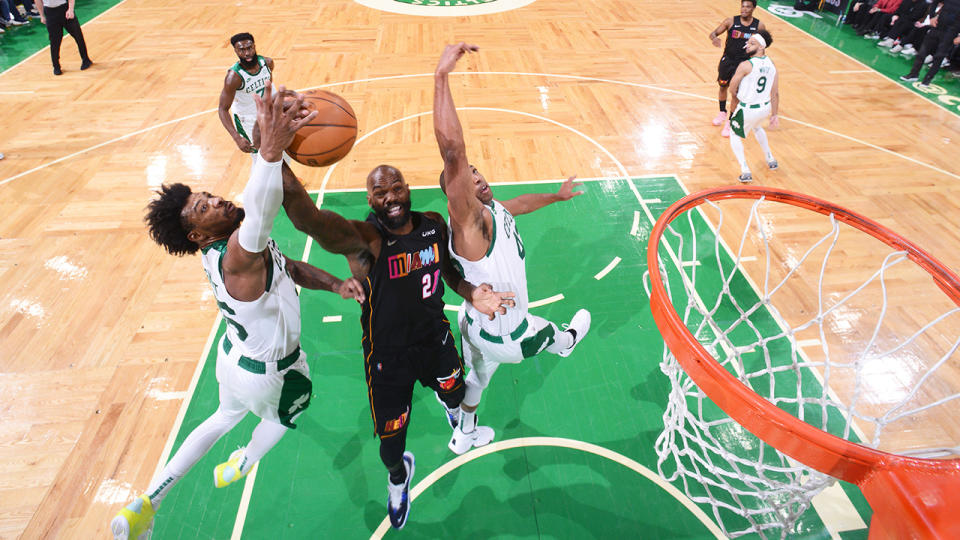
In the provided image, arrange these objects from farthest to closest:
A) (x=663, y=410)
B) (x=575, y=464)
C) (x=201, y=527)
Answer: (x=663, y=410)
(x=575, y=464)
(x=201, y=527)

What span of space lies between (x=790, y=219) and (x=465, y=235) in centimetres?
449

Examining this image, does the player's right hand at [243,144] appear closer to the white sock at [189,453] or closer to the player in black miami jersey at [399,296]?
the white sock at [189,453]

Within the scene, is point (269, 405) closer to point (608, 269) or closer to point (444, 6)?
point (608, 269)

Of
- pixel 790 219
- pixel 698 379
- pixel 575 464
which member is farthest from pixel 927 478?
pixel 790 219

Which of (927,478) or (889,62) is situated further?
(889,62)

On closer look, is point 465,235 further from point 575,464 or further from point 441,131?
point 575,464

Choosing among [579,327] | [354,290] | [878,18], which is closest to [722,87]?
[579,327]

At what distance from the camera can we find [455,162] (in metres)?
2.47

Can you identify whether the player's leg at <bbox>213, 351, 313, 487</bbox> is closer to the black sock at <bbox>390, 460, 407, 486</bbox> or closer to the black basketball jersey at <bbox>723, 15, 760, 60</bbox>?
the black sock at <bbox>390, 460, 407, 486</bbox>

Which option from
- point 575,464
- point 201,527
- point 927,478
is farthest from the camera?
point 575,464

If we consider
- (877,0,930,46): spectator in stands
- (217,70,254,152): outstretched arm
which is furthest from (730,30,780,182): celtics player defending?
(877,0,930,46): spectator in stands

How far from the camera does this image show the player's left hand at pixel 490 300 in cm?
273

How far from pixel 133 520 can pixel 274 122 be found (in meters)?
2.53

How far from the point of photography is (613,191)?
6090mm
